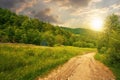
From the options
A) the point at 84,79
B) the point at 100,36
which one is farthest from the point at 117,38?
the point at 100,36

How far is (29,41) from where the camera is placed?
333 ft

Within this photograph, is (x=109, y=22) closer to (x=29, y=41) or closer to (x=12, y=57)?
(x=12, y=57)

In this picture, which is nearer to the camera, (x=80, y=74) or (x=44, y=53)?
(x=80, y=74)

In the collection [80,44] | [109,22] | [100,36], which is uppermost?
[109,22]

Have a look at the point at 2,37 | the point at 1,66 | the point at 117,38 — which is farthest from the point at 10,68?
the point at 2,37

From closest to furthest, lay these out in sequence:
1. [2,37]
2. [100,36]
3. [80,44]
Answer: [100,36], [2,37], [80,44]

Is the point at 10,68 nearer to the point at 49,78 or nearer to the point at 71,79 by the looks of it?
the point at 49,78

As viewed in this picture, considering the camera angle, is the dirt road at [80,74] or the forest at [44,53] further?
the forest at [44,53]

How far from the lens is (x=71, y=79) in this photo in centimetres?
1769

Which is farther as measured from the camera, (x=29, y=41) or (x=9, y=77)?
(x=29, y=41)

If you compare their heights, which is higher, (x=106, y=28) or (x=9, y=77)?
(x=106, y=28)

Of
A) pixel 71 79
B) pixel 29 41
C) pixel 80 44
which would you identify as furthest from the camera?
pixel 80 44

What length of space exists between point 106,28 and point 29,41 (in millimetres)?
60611

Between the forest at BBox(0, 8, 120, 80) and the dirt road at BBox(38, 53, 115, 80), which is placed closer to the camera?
the dirt road at BBox(38, 53, 115, 80)
